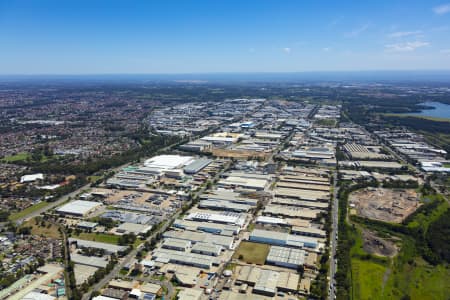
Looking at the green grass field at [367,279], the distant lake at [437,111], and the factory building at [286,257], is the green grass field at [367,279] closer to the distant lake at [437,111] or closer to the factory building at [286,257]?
the factory building at [286,257]

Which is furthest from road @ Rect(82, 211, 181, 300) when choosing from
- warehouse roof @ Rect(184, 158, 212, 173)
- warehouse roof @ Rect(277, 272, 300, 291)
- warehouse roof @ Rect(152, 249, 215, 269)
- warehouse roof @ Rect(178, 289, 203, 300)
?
warehouse roof @ Rect(184, 158, 212, 173)

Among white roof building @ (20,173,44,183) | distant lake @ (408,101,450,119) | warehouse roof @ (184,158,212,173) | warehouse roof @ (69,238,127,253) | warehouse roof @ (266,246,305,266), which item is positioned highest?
distant lake @ (408,101,450,119)

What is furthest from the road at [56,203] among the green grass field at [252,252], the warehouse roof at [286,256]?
the warehouse roof at [286,256]

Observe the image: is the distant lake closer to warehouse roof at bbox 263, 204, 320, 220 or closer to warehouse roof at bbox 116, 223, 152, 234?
warehouse roof at bbox 263, 204, 320, 220

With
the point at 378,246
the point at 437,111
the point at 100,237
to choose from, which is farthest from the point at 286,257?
the point at 437,111

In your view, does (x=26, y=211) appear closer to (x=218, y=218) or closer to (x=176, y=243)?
(x=176, y=243)

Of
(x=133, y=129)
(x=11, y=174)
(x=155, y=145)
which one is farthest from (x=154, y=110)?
A: (x=11, y=174)

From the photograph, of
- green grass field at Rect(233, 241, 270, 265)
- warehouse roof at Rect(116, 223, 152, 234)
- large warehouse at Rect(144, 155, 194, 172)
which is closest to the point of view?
green grass field at Rect(233, 241, 270, 265)

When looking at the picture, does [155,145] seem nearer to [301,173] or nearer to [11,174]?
[11,174]
